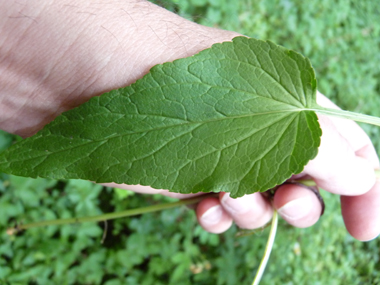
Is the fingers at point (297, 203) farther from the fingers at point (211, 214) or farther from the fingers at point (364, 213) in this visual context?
the fingers at point (211, 214)

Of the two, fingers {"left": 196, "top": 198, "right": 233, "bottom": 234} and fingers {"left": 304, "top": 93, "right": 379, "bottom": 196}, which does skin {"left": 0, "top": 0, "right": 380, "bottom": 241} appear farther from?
fingers {"left": 196, "top": 198, "right": 233, "bottom": 234}

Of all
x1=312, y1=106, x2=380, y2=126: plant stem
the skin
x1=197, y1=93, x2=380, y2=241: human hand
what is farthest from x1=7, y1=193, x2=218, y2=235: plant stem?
x1=312, y1=106, x2=380, y2=126: plant stem

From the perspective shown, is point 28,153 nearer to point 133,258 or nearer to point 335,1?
point 133,258

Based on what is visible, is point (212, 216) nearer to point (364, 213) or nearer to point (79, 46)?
point (364, 213)

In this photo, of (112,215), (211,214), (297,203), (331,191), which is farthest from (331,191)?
(112,215)

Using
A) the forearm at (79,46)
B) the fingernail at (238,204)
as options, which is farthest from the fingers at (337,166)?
the forearm at (79,46)

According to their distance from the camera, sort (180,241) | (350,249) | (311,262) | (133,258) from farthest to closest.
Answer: (350,249) → (311,262) → (180,241) → (133,258)

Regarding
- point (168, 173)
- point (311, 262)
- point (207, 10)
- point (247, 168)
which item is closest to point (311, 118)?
point (247, 168)
